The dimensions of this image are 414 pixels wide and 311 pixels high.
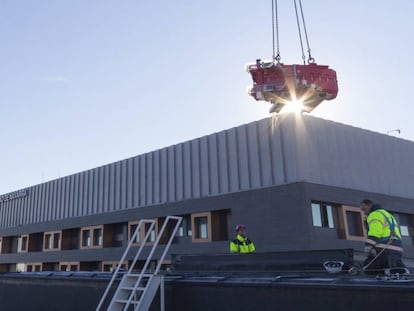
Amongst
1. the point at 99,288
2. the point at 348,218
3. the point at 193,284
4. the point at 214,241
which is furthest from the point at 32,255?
the point at 193,284

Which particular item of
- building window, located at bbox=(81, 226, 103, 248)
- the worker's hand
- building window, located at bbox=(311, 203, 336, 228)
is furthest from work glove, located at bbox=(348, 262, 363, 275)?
building window, located at bbox=(81, 226, 103, 248)

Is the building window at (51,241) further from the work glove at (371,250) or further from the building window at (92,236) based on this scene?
the work glove at (371,250)

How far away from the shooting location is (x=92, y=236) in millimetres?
28875

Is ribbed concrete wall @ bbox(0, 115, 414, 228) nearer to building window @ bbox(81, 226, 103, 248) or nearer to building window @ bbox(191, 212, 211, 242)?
building window @ bbox(191, 212, 211, 242)

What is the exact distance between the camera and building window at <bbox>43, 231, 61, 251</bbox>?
32.4 meters

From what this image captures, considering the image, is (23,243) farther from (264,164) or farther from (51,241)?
(264,164)

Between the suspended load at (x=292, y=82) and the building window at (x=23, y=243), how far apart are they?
26.6 meters

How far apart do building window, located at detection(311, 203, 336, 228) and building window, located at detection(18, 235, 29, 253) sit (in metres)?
28.2

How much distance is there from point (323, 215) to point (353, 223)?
2235 mm

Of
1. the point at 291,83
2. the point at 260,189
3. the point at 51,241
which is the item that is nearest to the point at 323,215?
the point at 260,189

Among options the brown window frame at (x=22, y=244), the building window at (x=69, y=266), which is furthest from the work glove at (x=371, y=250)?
the brown window frame at (x=22, y=244)

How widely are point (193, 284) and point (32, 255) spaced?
1269 inches

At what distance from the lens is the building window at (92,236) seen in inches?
1128

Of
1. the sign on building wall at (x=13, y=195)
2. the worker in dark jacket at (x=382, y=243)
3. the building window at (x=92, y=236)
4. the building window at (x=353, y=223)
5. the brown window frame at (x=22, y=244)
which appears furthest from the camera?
the sign on building wall at (x=13, y=195)
